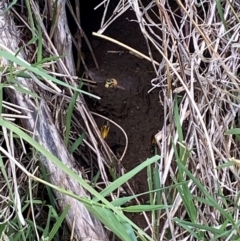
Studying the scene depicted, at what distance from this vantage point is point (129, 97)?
4.93 feet

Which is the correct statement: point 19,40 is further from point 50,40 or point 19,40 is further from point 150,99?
point 150,99

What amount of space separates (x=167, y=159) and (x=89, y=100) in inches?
12.8

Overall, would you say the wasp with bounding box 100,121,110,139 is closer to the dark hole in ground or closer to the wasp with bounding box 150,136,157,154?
the dark hole in ground

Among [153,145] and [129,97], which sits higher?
[129,97]

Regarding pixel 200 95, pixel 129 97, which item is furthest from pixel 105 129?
pixel 200 95

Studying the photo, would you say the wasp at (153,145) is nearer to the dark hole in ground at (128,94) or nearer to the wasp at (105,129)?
the dark hole in ground at (128,94)

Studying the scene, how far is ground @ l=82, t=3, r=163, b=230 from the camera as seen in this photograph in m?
1.46

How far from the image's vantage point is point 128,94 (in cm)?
150

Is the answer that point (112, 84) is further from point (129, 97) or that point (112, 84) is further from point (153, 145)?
point (153, 145)

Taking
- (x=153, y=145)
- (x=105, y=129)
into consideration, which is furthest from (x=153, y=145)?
(x=105, y=129)

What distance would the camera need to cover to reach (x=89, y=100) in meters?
1.49

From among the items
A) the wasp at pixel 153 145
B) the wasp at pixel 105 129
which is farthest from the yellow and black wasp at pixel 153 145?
the wasp at pixel 105 129

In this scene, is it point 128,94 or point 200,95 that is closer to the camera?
point 200,95

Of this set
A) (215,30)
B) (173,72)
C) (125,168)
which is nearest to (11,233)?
(125,168)
